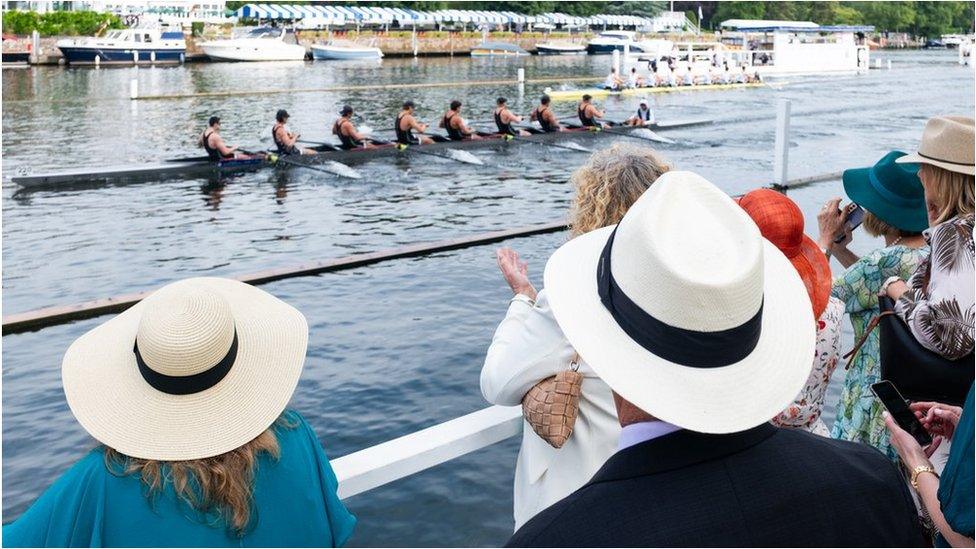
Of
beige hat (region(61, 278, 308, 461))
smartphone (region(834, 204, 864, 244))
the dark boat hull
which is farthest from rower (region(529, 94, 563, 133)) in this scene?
the dark boat hull

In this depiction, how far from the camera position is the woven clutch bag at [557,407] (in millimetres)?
2344

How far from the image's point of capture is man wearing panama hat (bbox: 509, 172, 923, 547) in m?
1.52

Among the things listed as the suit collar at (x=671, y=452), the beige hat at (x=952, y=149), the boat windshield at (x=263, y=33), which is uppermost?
the boat windshield at (x=263, y=33)

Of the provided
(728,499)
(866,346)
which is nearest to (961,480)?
(728,499)

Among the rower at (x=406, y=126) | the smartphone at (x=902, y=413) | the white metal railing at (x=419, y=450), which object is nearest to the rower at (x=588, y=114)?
the rower at (x=406, y=126)

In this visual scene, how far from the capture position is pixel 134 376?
214 centimetres

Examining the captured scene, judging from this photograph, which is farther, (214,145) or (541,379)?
(214,145)

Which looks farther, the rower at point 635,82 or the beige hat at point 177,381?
the rower at point 635,82

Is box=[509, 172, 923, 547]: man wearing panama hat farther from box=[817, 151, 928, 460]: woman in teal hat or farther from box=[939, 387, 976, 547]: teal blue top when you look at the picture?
box=[817, 151, 928, 460]: woman in teal hat

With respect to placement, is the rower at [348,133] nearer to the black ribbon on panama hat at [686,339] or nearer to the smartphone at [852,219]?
the smartphone at [852,219]

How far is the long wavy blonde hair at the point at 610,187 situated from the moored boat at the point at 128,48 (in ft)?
167

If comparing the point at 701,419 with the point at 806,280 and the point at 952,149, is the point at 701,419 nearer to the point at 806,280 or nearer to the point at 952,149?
the point at 806,280

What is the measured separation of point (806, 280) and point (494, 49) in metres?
68.5

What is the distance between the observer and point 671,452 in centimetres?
157
